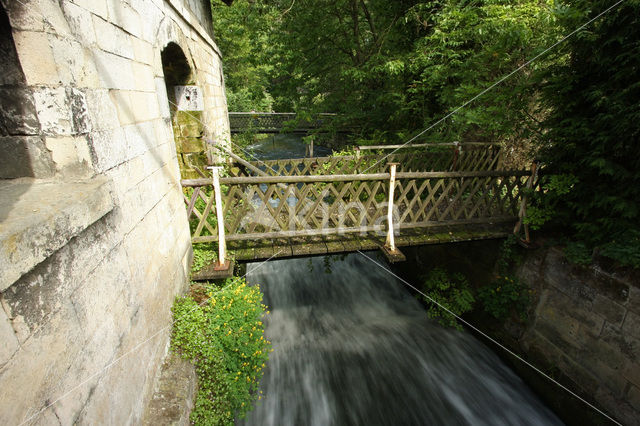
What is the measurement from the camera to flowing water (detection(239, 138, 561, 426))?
173 inches

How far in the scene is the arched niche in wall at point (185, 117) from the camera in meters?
5.49

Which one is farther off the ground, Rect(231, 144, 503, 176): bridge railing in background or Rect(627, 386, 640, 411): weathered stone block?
Rect(231, 144, 503, 176): bridge railing in background

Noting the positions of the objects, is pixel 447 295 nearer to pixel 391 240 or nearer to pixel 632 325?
pixel 391 240

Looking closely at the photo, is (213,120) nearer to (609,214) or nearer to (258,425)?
(258,425)

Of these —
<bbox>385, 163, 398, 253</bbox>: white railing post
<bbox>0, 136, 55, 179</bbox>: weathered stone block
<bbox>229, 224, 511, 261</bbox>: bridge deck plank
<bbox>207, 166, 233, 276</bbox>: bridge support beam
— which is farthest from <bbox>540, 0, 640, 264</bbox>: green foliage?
<bbox>0, 136, 55, 179</bbox>: weathered stone block

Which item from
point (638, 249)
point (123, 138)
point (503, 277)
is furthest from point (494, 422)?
point (123, 138)

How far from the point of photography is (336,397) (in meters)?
4.62

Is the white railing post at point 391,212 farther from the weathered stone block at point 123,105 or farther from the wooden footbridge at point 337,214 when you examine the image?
the weathered stone block at point 123,105

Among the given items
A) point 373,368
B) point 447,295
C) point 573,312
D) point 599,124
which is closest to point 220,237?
point 373,368

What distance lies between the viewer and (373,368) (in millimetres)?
5090

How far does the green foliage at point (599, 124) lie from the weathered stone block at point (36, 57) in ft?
17.8

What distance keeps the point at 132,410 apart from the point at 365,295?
542 centimetres

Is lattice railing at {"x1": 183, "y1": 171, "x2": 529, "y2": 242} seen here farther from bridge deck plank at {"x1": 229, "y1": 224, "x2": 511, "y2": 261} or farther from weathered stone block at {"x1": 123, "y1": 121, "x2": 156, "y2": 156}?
weathered stone block at {"x1": 123, "y1": 121, "x2": 156, "y2": 156}

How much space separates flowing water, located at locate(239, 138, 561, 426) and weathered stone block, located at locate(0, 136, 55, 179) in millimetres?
3970
